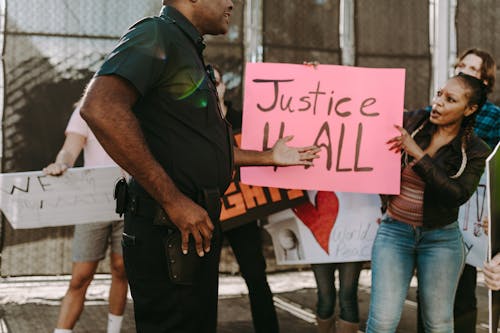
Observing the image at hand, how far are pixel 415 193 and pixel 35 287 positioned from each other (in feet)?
12.4

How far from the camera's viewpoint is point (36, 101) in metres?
5.12

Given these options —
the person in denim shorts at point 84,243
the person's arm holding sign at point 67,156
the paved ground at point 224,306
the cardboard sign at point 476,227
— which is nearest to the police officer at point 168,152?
the person's arm holding sign at point 67,156

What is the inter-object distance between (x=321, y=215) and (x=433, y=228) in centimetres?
86

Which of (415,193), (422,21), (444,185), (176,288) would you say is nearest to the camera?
(176,288)

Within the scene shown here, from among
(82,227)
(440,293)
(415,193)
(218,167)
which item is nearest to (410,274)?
(440,293)

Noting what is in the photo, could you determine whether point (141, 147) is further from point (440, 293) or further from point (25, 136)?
point (25, 136)

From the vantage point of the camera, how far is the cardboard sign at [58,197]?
3084 mm

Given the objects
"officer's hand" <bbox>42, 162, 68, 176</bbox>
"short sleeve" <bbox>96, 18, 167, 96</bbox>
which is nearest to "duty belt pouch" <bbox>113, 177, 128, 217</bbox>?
"short sleeve" <bbox>96, 18, 167, 96</bbox>

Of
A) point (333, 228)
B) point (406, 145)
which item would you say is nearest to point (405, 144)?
point (406, 145)

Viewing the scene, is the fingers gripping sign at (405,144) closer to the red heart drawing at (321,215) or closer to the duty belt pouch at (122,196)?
the red heart drawing at (321,215)

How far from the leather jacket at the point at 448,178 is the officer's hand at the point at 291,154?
457mm

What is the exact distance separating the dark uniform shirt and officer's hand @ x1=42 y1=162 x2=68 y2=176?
1.69 meters

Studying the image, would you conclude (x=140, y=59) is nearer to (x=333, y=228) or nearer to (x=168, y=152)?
(x=168, y=152)

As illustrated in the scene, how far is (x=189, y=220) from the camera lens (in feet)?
5.46
